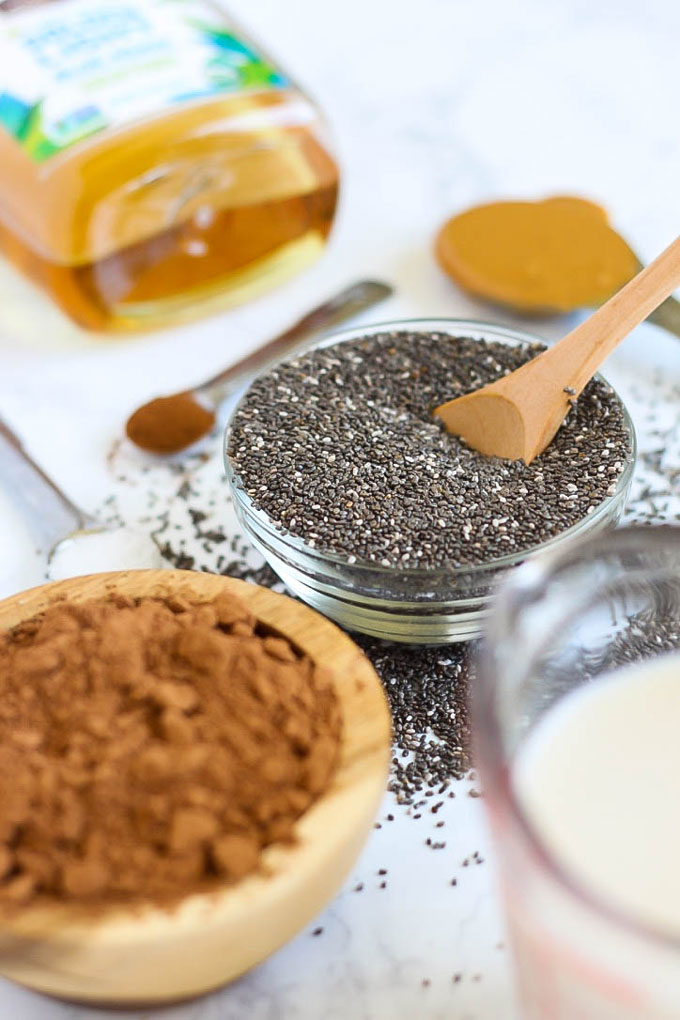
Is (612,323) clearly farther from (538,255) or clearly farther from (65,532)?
(65,532)

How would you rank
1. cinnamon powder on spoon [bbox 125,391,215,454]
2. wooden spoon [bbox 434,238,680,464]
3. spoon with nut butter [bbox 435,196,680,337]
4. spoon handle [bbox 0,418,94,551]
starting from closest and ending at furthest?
wooden spoon [bbox 434,238,680,464] < spoon handle [bbox 0,418,94,551] < cinnamon powder on spoon [bbox 125,391,215,454] < spoon with nut butter [bbox 435,196,680,337]

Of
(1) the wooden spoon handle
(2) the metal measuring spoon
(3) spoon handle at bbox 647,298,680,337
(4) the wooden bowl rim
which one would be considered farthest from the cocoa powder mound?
(3) spoon handle at bbox 647,298,680,337

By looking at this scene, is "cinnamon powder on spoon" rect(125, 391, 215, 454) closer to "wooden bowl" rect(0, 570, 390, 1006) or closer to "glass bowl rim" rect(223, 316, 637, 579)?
"glass bowl rim" rect(223, 316, 637, 579)

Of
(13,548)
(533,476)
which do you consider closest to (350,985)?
(533,476)

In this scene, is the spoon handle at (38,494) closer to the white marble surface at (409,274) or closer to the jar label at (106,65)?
the white marble surface at (409,274)

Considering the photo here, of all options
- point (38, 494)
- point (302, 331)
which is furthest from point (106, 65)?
point (38, 494)
